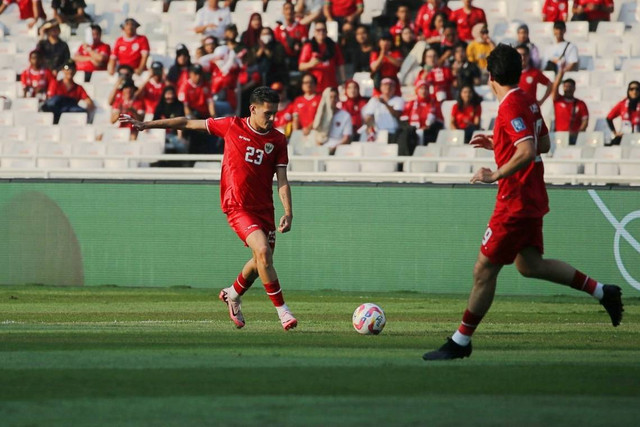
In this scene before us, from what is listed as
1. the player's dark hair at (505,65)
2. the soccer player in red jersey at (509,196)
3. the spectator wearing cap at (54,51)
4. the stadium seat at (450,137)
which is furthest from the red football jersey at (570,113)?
the player's dark hair at (505,65)

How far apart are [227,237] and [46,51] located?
23.7ft

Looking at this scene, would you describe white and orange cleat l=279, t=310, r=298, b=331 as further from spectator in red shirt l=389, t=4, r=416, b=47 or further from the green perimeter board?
spectator in red shirt l=389, t=4, r=416, b=47

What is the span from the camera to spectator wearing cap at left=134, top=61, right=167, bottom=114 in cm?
2123

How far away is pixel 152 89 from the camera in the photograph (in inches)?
839

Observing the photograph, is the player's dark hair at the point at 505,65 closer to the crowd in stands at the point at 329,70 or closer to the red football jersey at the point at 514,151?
the red football jersey at the point at 514,151

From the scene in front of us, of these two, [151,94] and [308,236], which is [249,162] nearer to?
[308,236]

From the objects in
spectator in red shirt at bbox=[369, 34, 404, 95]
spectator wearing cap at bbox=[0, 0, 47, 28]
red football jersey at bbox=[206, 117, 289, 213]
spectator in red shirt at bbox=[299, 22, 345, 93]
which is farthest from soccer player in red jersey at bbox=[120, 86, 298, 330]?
spectator wearing cap at bbox=[0, 0, 47, 28]

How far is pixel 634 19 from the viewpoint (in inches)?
850

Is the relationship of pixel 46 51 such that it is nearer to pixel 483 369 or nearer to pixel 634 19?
pixel 634 19

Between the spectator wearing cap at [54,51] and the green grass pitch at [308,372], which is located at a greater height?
the spectator wearing cap at [54,51]

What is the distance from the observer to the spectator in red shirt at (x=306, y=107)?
780 inches

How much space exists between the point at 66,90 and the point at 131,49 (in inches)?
57.7

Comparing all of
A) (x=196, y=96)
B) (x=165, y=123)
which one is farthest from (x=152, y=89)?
(x=165, y=123)

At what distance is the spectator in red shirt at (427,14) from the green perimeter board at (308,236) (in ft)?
16.6
